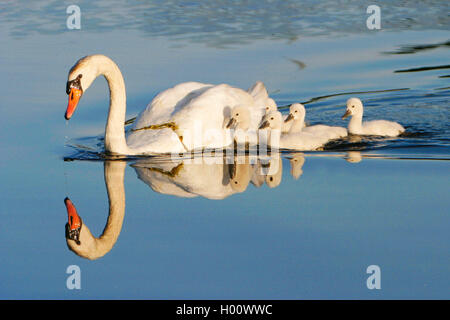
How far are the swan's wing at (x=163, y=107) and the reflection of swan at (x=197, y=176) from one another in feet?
2.55

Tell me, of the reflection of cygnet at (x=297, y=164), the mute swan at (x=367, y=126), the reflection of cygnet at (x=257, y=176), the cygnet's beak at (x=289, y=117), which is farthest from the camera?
the cygnet's beak at (x=289, y=117)

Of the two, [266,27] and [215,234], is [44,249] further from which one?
[266,27]

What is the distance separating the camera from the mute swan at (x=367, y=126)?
11031 mm

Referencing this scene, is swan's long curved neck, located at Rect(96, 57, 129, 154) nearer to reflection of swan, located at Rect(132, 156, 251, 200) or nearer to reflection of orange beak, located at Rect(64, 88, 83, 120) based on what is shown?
reflection of swan, located at Rect(132, 156, 251, 200)

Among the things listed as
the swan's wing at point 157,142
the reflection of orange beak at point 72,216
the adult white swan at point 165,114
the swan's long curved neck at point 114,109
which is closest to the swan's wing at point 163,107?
the adult white swan at point 165,114

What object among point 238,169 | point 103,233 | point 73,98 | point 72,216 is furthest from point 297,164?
point 103,233

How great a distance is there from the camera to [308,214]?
7.50 meters

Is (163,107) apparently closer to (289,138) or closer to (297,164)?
(289,138)

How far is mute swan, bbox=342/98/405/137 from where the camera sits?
434 inches

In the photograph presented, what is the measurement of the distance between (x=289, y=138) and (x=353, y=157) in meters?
1.03

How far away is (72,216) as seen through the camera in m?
7.70

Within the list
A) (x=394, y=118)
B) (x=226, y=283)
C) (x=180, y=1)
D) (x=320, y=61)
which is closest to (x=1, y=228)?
(x=226, y=283)

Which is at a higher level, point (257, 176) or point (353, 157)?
point (353, 157)

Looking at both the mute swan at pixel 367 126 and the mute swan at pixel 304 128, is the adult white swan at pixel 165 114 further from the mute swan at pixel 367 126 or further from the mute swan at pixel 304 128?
the mute swan at pixel 367 126
